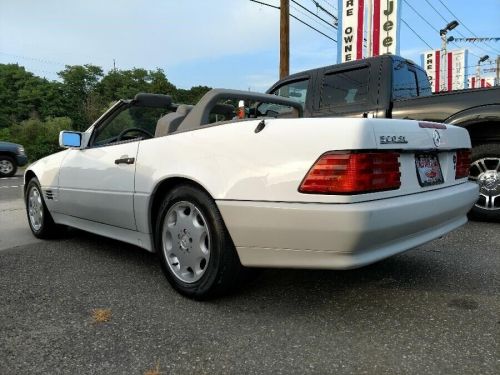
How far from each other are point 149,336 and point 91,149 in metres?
1.97

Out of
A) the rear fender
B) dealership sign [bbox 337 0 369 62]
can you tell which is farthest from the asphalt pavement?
dealership sign [bbox 337 0 369 62]

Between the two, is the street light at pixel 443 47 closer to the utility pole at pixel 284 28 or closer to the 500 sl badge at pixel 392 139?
the utility pole at pixel 284 28

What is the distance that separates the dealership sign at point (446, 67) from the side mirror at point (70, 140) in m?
21.0

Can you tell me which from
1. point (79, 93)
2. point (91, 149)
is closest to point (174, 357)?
point (91, 149)

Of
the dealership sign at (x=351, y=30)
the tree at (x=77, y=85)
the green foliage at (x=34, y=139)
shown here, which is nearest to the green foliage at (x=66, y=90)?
the tree at (x=77, y=85)

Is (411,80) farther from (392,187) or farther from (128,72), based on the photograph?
(128,72)

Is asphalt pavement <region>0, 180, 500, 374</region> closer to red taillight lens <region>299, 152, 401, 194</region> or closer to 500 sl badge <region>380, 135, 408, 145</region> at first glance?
red taillight lens <region>299, 152, 401, 194</region>

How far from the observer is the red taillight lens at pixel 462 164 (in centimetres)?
306

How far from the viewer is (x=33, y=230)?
183 inches

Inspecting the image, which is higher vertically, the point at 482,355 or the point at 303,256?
the point at 303,256

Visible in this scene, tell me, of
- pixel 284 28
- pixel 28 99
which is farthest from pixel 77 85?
pixel 284 28

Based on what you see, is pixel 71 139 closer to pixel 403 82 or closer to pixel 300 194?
pixel 300 194

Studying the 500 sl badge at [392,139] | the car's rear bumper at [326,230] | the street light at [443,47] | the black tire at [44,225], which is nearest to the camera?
the car's rear bumper at [326,230]

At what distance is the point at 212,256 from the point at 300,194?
665 mm
